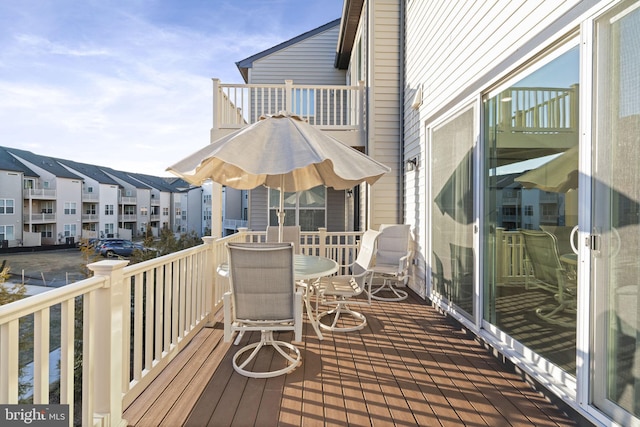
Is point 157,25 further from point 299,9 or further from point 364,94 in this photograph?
point 364,94

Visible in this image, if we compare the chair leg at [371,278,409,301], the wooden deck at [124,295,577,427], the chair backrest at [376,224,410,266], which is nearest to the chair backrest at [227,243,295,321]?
the wooden deck at [124,295,577,427]

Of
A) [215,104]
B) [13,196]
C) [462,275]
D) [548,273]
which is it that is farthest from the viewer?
[13,196]

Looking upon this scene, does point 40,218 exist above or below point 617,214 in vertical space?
below

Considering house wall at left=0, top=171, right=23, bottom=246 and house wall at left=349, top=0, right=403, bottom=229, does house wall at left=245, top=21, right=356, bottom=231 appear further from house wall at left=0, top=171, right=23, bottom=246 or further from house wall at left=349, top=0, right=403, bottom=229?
house wall at left=0, top=171, right=23, bottom=246

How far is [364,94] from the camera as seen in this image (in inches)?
265

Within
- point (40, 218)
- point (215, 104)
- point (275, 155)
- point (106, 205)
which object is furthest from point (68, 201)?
point (275, 155)

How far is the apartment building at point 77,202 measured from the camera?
35.7 m

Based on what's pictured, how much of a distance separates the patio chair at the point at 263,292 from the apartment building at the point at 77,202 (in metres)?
29.7

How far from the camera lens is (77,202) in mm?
40531

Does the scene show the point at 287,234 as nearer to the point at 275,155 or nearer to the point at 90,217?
the point at 275,155

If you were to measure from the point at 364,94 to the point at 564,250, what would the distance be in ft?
17.1

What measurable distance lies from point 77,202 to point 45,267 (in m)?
11.0

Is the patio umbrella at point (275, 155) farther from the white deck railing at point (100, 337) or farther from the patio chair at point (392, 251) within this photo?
the patio chair at point (392, 251)

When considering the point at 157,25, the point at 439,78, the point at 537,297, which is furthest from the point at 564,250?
the point at 157,25
